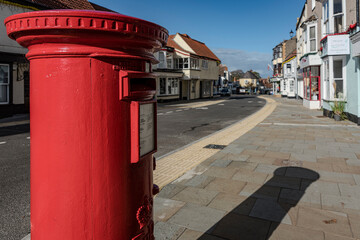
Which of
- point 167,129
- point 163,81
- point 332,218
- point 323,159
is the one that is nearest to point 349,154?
point 323,159

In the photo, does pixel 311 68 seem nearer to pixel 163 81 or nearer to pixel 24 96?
pixel 163 81

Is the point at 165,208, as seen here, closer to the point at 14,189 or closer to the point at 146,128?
the point at 146,128

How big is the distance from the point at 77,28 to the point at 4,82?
17.2 meters

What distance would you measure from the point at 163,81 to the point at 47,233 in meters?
31.5

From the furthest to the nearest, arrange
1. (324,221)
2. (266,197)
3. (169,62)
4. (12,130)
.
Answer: (169,62)
(12,130)
(266,197)
(324,221)

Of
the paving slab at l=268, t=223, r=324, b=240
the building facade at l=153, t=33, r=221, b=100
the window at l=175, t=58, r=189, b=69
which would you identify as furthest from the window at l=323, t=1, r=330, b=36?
the window at l=175, t=58, r=189, b=69

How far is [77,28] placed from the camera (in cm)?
130

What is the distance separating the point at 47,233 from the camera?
147 cm

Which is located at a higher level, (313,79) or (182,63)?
(182,63)

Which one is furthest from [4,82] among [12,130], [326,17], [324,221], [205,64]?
[205,64]

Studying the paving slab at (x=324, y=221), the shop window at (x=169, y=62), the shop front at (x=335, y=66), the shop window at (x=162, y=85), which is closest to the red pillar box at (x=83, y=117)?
the paving slab at (x=324, y=221)

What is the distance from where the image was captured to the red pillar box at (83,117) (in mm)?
1353

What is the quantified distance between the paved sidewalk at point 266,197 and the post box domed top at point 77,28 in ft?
8.01

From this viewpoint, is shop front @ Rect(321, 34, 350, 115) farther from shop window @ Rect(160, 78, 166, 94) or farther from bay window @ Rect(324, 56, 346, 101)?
shop window @ Rect(160, 78, 166, 94)
